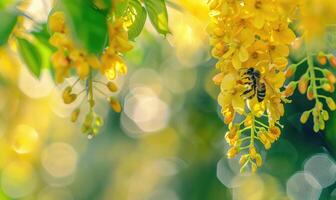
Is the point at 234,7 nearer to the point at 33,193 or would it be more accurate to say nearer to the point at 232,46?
the point at 232,46

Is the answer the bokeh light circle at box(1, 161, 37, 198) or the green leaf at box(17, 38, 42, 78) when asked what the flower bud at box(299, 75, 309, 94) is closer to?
the green leaf at box(17, 38, 42, 78)

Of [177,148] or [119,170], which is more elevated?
[177,148]

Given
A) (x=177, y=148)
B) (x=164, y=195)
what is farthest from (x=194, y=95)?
(x=164, y=195)

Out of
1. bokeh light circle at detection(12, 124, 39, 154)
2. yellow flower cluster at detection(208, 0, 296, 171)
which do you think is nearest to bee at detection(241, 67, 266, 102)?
yellow flower cluster at detection(208, 0, 296, 171)

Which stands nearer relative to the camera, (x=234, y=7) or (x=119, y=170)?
(x=234, y=7)

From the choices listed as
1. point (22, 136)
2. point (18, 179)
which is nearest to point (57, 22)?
point (22, 136)

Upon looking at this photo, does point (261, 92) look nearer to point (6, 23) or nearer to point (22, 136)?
point (6, 23)

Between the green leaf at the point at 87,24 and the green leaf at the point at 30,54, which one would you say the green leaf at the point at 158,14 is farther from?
the green leaf at the point at 30,54
